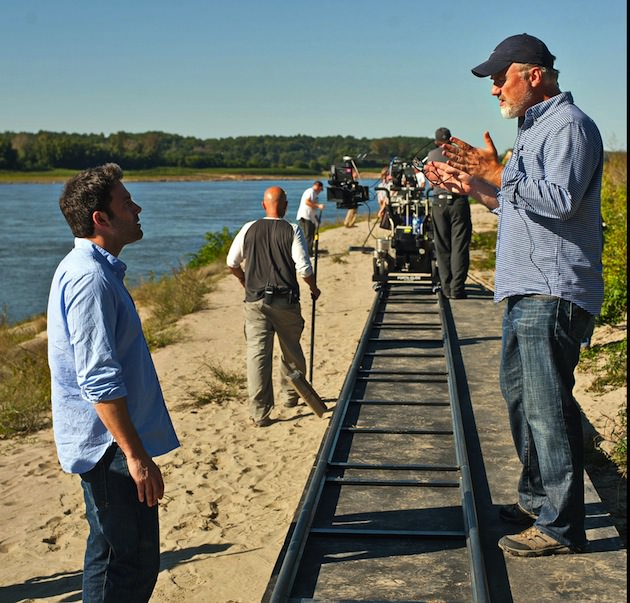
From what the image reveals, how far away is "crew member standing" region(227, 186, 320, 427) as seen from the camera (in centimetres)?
809

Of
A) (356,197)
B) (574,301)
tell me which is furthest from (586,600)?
(356,197)

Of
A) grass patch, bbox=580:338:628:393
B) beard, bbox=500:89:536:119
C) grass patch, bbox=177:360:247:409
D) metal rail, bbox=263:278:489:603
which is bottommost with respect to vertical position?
grass patch, bbox=177:360:247:409

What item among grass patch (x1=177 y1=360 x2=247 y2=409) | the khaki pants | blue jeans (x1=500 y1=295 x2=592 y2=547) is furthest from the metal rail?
grass patch (x1=177 y1=360 x2=247 y2=409)

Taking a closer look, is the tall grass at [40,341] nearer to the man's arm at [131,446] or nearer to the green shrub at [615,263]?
the green shrub at [615,263]

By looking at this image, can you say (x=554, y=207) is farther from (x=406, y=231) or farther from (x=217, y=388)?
(x=406, y=231)

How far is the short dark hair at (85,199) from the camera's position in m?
3.30

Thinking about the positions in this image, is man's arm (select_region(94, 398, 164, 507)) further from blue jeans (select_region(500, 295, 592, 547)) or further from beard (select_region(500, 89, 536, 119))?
beard (select_region(500, 89, 536, 119))

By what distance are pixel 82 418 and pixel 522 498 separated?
6.96 feet

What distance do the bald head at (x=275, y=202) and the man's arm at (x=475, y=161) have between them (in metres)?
4.19

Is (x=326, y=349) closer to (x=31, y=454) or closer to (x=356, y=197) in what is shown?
(x=356, y=197)

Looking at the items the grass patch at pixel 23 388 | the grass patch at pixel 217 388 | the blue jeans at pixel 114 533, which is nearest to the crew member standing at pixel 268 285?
the grass patch at pixel 217 388

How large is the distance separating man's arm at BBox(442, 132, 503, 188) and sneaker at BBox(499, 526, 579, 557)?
153cm

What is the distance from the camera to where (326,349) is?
11.9m

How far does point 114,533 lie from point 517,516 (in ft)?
6.52
